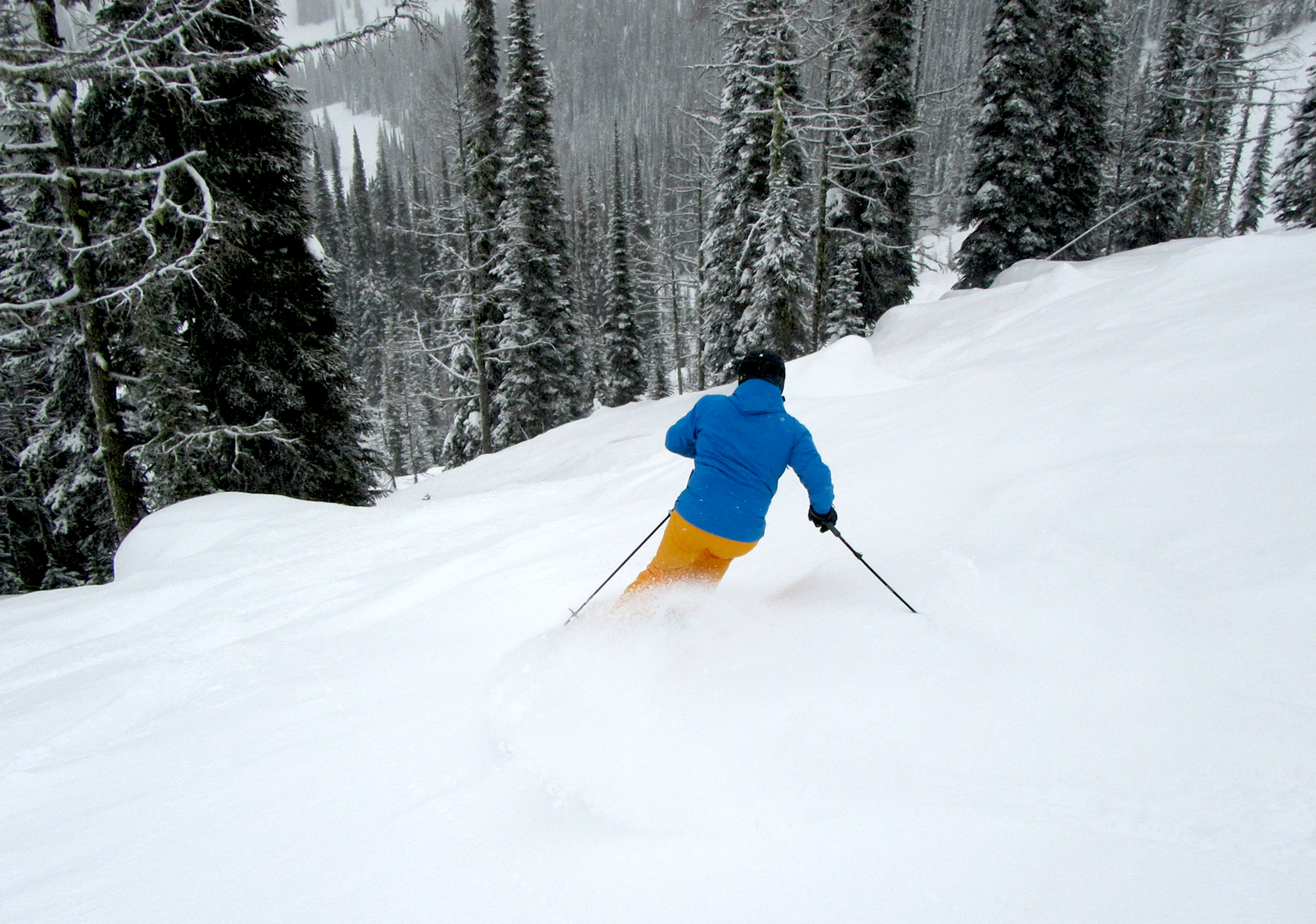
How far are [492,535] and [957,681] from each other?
5.40 metres

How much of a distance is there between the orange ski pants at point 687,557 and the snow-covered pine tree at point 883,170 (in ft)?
55.4

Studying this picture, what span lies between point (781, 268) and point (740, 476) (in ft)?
52.7

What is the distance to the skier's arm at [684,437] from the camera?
397cm

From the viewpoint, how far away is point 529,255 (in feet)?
74.6

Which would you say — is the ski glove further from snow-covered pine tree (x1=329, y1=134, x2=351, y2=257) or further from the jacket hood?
snow-covered pine tree (x1=329, y1=134, x2=351, y2=257)

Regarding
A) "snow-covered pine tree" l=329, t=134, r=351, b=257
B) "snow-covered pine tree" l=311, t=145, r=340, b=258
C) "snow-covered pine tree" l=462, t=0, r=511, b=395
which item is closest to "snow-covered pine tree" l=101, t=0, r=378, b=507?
"snow-covered pine tree" l=462, t=0, r=511, b=395

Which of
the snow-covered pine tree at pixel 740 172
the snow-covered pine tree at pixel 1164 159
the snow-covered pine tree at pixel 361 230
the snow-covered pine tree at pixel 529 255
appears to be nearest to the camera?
the snow-covered pine tree at pixel 740 172

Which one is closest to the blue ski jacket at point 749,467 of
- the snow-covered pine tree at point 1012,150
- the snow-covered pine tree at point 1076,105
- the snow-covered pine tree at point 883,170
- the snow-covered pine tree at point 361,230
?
the snow-covered pine tree at point 883,170

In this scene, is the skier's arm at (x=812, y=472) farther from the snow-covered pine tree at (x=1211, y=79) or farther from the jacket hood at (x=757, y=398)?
the snow-covered pine tree at (x=1211, y=79)

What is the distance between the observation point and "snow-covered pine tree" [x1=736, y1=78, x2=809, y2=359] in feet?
58.1

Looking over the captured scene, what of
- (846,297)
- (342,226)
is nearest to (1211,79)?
(846,297)

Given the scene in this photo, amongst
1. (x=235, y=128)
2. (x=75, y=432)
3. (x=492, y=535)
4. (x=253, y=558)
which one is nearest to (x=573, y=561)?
(x=492, y=535)

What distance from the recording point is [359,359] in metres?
55.3

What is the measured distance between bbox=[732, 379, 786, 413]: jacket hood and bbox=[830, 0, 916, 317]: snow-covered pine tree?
54.0ft
